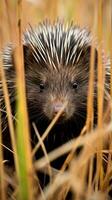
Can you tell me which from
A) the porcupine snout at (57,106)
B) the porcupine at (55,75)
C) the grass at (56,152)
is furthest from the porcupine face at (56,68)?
the grass at (56,152)

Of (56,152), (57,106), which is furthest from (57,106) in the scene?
(56,152)

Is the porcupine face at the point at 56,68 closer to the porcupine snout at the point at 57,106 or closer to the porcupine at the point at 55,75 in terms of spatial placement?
the porcupine at the point at 55,75

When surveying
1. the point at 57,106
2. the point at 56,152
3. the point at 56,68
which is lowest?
the point at 56,152

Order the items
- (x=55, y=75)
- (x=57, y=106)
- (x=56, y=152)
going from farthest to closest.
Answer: (x=55, y=75), (x=57, y=106), (x=56, y=152)

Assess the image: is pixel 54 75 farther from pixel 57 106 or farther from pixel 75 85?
pixel 57 106

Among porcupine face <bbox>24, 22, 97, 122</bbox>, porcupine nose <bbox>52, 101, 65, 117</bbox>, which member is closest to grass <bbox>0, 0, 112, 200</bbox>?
porcupine nose <bbox>52, 101, 65, 117</bbox>

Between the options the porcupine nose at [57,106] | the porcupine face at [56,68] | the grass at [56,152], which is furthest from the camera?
the porcupine face at [56,68]

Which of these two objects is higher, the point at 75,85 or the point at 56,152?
the point at 75,85

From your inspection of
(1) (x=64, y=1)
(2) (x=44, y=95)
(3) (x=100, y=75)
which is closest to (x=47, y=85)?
(2) (x=44, y=95)
